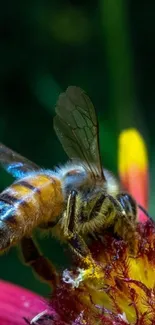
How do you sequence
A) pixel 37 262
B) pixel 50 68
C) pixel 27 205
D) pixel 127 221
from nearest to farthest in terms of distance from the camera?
pixel 27 205, pixel 127 221, pixel 37 262, pixel 50 68

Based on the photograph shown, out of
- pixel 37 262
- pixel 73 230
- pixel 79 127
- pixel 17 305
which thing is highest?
pixel 79 127

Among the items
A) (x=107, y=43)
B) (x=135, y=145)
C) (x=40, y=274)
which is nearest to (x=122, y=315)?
(x=40, y=274)

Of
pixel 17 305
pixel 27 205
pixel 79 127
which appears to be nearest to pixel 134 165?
pixel 17 305

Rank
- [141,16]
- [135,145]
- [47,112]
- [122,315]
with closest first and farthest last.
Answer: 1. [122,315]
2. [135,145]
3. [47,112]
4. [141,16]

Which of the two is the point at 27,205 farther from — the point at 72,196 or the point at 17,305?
the point at 17,305

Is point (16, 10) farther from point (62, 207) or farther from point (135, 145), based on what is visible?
point (62, 207)

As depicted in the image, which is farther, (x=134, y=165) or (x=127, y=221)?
(x=134, y=165)
